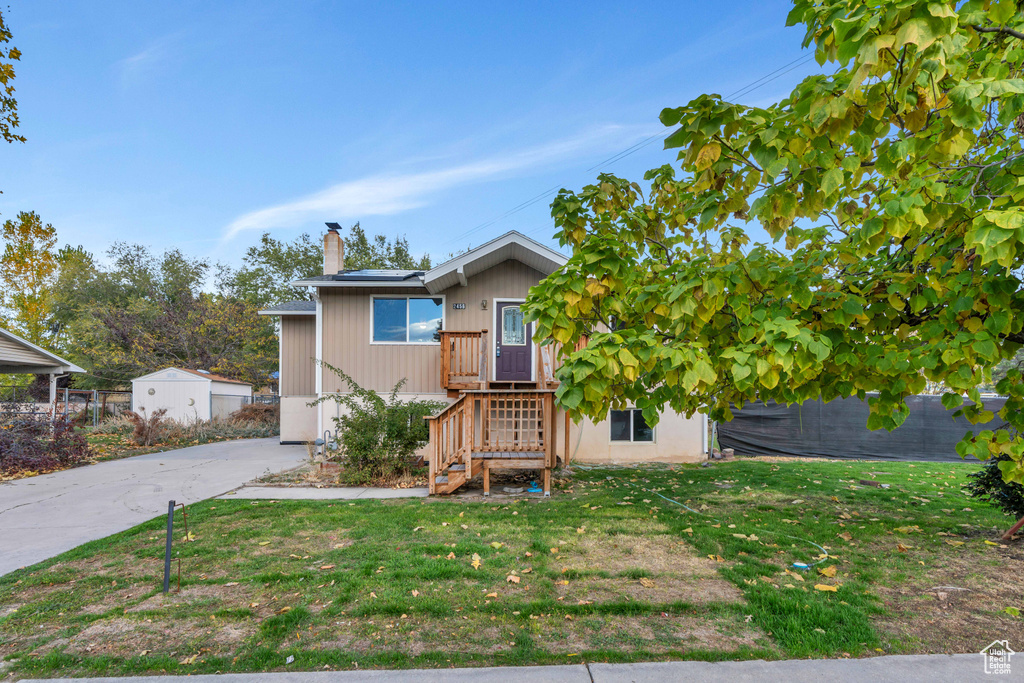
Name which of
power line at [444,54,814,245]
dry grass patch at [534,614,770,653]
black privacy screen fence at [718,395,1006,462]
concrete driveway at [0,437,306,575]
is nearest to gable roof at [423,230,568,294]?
power line at [444,54,814,245]

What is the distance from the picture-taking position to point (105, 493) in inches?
292

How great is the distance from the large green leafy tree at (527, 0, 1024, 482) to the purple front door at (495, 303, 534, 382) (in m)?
8.04

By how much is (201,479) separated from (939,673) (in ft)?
31.9

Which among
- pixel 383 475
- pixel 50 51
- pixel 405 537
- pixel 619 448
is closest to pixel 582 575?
pixel 405 537

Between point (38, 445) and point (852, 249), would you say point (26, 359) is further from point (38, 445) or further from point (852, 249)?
point (852, 249)

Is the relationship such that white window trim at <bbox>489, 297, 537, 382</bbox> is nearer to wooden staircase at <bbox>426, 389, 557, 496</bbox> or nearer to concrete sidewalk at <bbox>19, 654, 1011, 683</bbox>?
wooden staircase at <bbox>426, 389, 557, 496</bbox>

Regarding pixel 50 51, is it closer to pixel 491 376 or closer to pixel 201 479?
pixel 201 479

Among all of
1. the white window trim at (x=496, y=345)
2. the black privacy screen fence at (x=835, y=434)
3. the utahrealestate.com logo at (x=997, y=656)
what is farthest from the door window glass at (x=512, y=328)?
the utahrealestate.com logo at (x=997, y=656)

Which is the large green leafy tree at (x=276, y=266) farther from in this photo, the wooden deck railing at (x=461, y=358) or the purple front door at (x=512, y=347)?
the wooden deck railing at (x=461, y=358)

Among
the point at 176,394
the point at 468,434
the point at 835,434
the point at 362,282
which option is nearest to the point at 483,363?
the point at 468,434

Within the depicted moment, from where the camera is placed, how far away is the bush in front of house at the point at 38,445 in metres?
9.19

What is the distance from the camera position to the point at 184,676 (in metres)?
2.65

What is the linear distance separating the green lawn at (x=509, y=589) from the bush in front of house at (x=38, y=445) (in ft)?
20.0

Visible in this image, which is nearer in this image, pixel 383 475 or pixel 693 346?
pixel 693 346
